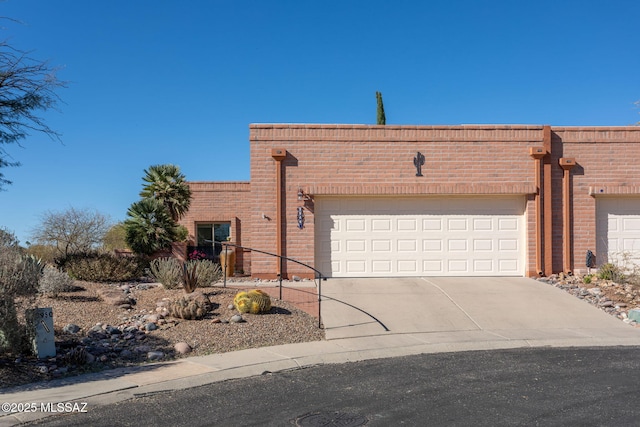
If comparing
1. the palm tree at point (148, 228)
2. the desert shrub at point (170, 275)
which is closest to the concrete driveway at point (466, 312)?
the desert shrub at point (170, 275)

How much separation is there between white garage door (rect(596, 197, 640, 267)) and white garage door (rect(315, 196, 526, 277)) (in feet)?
7.82

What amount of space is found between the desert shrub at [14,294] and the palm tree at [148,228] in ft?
35.9

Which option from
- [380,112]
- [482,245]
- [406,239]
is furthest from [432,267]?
[380,112]

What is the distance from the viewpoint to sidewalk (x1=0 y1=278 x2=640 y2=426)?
26.4ft

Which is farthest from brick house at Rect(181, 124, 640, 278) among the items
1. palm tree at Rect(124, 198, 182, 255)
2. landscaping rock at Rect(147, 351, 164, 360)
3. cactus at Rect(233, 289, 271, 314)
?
landscaping rock at Rect(147, 351, 164, 360)

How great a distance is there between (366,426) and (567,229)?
A: 42.1 ft

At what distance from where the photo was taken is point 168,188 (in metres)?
23.5

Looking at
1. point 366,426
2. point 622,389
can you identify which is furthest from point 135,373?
point 622,389

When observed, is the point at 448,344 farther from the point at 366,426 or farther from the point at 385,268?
the point at 385,268

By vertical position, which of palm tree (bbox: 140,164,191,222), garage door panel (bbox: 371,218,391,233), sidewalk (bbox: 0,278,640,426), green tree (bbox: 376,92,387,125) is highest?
green tree (bbox: 376,92,387,125)

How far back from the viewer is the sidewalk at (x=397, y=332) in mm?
8047

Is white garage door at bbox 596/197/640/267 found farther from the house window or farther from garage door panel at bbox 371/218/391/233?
the house window

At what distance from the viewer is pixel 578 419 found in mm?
6301

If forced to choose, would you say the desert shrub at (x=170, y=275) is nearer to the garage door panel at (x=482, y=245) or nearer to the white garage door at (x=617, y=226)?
the garage door panel at (x=482, y=245)
